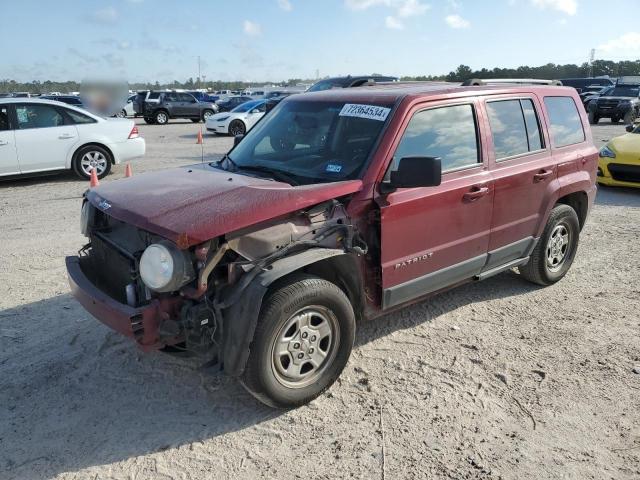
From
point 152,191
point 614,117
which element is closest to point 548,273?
point 152,191

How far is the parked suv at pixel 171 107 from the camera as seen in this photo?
2912cm

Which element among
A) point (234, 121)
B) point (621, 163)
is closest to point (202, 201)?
point (621, 163)

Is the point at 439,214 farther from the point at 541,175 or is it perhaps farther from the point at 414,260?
the point at 541,175

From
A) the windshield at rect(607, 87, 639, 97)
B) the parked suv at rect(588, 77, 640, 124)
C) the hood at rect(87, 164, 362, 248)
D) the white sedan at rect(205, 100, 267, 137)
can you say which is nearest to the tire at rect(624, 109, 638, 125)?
the parked suv at rect(588, 77, 640, 124)

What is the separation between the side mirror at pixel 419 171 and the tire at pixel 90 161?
29.4 ft

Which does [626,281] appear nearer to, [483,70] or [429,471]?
[429,471]

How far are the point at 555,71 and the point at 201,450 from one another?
79.5 m

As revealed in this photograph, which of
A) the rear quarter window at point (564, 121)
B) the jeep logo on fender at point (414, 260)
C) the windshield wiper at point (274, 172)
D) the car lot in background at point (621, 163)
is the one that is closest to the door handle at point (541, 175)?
the rear quarter window at point (564, 121)

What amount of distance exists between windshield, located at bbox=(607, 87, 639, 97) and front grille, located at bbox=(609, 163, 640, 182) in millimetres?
19302

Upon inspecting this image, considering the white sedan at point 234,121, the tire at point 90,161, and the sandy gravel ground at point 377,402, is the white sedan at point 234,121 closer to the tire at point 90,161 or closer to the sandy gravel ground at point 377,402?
the tire at point 90,161

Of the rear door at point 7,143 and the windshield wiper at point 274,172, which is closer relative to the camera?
the windshield wiper at point 274,172

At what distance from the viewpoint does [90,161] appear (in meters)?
10.8

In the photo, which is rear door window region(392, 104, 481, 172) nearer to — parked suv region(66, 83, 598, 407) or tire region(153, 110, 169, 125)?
parked suv region(66, 83, 598, 407)

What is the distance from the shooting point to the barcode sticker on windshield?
384 centimetres
